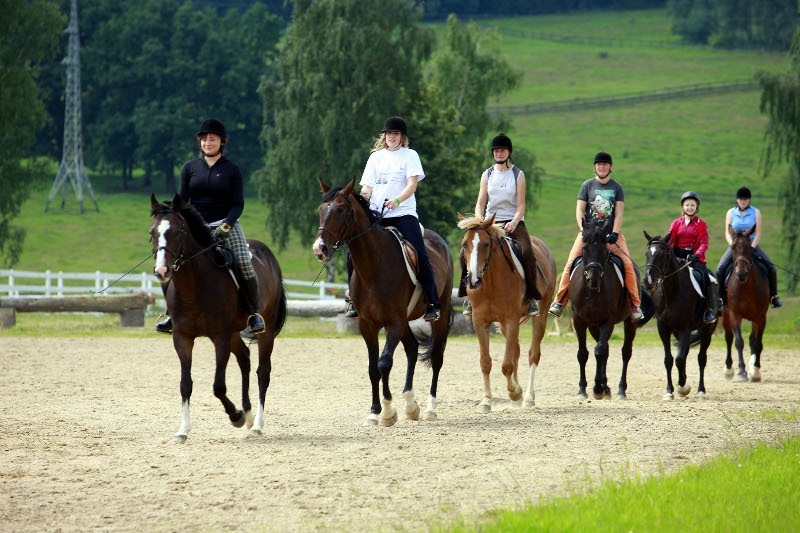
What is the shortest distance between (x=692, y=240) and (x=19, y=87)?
27.8m

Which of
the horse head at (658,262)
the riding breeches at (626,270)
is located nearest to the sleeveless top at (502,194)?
the riding breeches at (626,270)

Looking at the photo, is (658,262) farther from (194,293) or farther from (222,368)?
(194,293)

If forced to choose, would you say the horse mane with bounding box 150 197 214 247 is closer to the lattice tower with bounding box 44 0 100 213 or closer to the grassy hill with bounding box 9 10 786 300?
the grassy hill with bounding box 9 10 786 300

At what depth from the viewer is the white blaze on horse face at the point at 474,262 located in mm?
12789

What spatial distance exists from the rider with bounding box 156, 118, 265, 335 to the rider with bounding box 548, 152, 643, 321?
188 inches

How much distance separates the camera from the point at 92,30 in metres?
76.8

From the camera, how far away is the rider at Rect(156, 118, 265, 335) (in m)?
11.2

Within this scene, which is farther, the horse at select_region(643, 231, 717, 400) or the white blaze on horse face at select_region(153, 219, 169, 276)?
the horse at select_region(643, 231, 717, 400)

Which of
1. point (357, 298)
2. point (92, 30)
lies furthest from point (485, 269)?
point (92, 30)

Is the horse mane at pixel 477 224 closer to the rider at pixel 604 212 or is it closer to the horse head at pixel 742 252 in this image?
the rider at pixel 604 212

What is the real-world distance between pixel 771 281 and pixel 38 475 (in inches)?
516

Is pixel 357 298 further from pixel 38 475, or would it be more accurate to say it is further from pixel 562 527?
pixel 562 527

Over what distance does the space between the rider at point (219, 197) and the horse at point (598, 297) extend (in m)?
4.69

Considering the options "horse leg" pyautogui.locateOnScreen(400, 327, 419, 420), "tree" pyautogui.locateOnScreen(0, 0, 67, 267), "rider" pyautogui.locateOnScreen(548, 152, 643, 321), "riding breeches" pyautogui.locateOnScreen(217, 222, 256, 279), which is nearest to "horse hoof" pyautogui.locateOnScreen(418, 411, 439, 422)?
"horse leg" pyautogui.locateOnScreen(400, 327, 419, 420)
